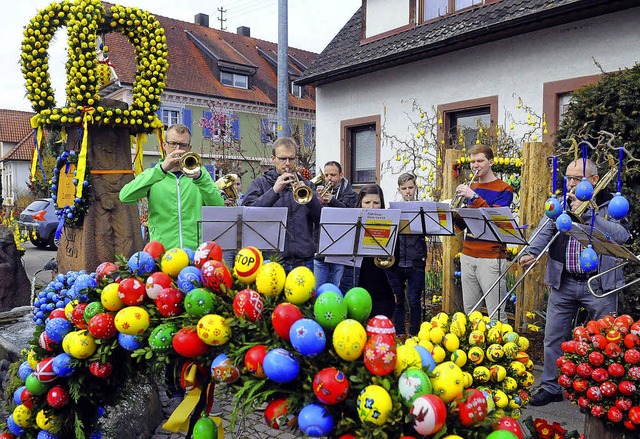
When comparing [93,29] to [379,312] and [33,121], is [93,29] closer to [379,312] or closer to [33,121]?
[33,121]

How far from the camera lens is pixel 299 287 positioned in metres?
1.84

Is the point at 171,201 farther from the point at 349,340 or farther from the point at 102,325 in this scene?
the point at 349,340

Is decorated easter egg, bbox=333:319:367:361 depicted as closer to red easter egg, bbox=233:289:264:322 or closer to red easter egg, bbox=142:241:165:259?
red easter egg, bbox=233:289:264:322

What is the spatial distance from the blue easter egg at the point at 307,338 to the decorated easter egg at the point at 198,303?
386mm

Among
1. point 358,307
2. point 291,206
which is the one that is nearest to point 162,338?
point 358,307

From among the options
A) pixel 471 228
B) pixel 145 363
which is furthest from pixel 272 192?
pixel 145 363

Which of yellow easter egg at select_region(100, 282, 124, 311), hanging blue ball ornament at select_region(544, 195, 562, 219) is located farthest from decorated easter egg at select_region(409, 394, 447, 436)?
hanging blue ball ornament at select_region(544, 195, 562, 219)

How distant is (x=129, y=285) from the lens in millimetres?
2074

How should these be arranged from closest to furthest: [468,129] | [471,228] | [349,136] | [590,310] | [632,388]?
[632,388] → [590,310] → [471,228] → [468,129] → [349,136]

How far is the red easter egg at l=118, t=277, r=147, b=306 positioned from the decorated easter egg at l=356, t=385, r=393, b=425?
0.99 metres

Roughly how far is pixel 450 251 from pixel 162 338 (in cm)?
489

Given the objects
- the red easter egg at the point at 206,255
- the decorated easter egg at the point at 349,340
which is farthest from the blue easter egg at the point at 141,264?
the decorated easter egg at the point at 349,340

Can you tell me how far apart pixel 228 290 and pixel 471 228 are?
3.01 metres

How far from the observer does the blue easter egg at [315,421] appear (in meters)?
1.58
